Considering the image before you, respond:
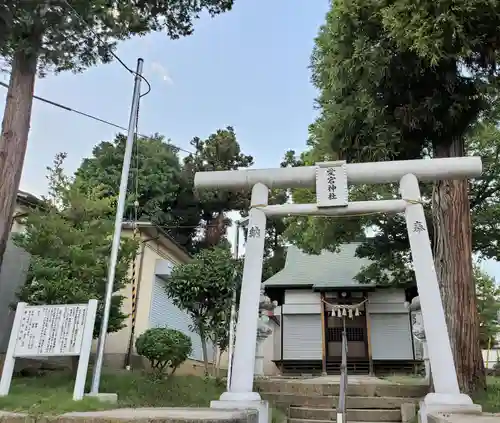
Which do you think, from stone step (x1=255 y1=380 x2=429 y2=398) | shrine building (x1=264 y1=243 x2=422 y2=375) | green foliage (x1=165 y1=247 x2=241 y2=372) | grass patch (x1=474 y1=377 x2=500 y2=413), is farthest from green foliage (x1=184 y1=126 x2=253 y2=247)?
grass patch (x1=474 y1=377 x2=500 y2=413)

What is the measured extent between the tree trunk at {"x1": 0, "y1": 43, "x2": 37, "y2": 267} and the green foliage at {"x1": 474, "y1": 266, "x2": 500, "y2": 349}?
57.7 ft

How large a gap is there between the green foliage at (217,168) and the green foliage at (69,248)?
13.9m

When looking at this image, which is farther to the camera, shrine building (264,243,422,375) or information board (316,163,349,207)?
shrine building (264,243,422,375)

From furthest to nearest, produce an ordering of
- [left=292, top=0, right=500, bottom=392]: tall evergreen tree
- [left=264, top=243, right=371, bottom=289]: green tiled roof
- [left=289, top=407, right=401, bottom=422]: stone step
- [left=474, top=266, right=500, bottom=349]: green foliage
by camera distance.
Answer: [left=474, top=266, right=500, bottom=349]: green foliage → [left=264, top=243, right=371, bottom=289]: green tiled roof → [left=292, top=0, right=500, bottom=392]: tall evergreen tree → [left=289, top=407, right=401, bottom=422]: stone step

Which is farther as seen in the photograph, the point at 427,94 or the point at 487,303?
the point at 487,303

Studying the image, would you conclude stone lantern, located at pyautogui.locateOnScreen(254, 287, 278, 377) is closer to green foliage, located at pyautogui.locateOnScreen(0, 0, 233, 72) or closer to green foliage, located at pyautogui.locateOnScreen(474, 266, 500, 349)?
green foliage, located at pyautogui.locateOnScreen(0, 0, 233, 72)

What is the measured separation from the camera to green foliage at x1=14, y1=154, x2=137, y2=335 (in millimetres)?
8055

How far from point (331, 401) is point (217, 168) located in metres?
17.1

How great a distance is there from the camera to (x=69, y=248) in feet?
27.3

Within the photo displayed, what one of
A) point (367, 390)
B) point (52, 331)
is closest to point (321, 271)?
point (367, 390)

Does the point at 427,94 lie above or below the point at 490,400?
above

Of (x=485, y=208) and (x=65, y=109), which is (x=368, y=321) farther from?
(x=65, y=109)

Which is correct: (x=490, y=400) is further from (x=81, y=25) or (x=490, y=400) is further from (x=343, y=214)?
(x=81, y=25)

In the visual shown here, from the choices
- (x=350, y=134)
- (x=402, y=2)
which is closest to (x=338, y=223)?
(x=350, y=134)
